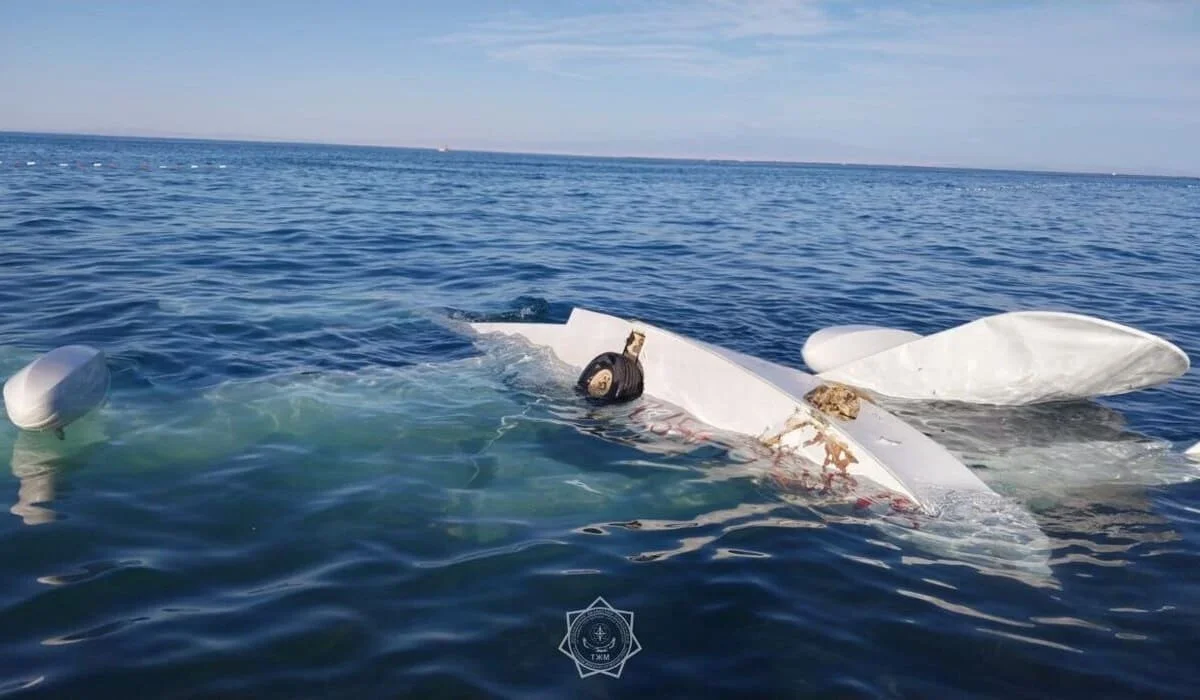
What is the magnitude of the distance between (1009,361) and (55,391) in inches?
444

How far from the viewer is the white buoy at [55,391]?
8.43m

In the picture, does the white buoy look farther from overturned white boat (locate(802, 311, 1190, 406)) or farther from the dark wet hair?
overturned white boat (locate(802, 311, 1190, 406))

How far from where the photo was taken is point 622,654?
5355 mm

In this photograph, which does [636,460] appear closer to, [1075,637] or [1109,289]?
[1075,637]

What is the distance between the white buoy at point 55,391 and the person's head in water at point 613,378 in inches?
228

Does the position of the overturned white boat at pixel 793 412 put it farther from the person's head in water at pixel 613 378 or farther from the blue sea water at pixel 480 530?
the blue sea water at pixel 480 530

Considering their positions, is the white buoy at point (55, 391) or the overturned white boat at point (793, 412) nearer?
the overturned white boat at point (793, 412)

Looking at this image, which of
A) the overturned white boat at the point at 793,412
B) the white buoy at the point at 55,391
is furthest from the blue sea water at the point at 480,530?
the overturned white boat at the point at 793,412

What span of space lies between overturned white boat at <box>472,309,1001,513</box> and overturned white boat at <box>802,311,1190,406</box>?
1071mm

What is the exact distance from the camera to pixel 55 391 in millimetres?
8500

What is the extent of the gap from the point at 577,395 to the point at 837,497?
4094mm

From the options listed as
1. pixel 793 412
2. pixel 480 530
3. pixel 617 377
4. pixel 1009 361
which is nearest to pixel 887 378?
pixel 1009 361

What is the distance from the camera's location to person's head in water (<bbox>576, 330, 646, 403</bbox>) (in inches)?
419

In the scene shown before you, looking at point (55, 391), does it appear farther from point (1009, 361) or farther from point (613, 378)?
point (1009, 361)
